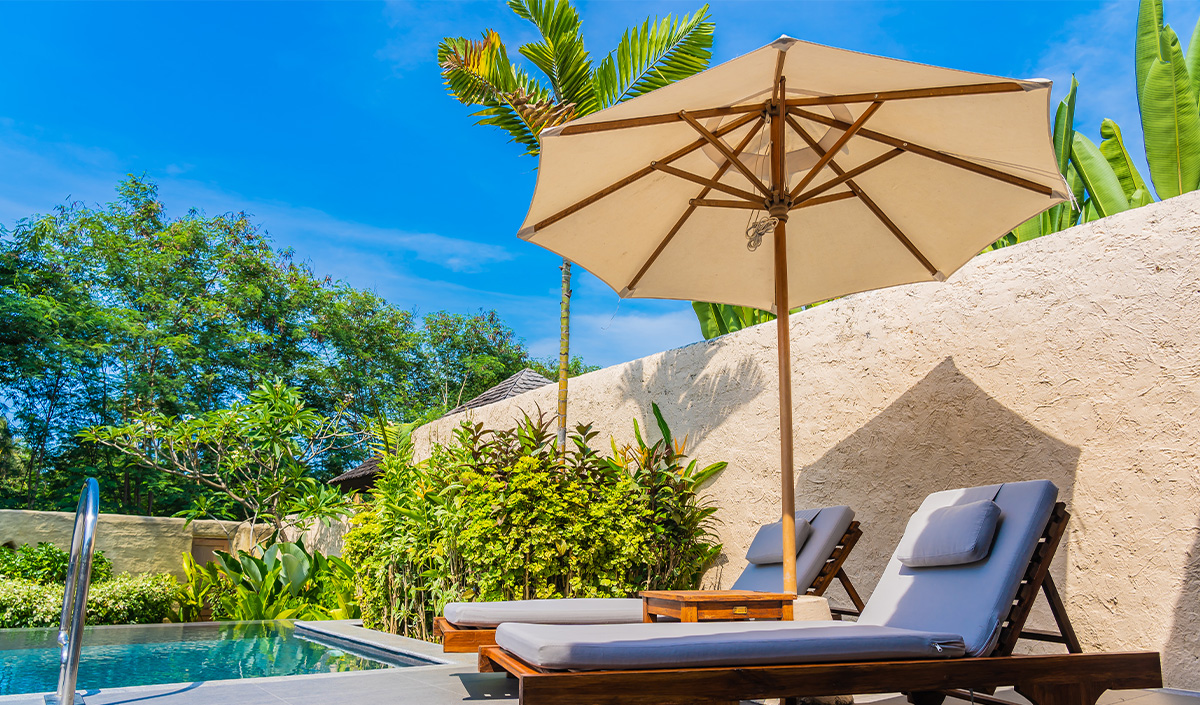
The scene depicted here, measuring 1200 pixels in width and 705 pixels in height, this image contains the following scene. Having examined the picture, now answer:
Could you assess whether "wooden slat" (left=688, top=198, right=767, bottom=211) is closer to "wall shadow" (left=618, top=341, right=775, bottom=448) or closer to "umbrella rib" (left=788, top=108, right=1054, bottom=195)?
"umbrella rib" (left=788, top=108, right=1054, bottom=195)

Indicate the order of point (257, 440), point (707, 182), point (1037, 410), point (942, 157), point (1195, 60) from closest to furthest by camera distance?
point (942, 157)
point (707, 182)
point (1037, 410)
point (1195, 60)
point (257, 440)

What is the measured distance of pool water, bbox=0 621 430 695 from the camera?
16.3ft

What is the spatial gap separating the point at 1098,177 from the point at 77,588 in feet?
31.1

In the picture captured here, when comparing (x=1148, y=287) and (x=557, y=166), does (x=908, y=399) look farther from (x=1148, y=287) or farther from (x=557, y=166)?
(x=557, y=166)

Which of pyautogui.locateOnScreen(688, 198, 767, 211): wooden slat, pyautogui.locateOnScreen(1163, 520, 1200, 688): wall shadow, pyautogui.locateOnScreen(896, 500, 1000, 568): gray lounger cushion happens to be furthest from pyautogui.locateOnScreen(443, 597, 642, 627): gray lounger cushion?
pyautogui.locateOnScreen(1163, 520, 1200, 688): wall shadow

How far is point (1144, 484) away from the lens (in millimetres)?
4070

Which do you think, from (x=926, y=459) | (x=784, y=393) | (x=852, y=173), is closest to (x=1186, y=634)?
(x=926, y=459)

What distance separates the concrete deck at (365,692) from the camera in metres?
3.51

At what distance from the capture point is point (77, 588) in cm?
297

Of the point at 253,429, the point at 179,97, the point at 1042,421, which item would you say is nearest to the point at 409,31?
the point at 179,97

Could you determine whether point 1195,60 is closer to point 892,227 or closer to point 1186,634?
point 892,227

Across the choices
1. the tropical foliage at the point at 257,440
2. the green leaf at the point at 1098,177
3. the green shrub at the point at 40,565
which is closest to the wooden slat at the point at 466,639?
the green leaf at the point at 1098,177

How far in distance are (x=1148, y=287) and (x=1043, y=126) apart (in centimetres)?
129

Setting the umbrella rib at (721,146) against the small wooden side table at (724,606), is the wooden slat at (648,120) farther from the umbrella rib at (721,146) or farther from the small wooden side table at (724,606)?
the small wooden side table at (724,606)
